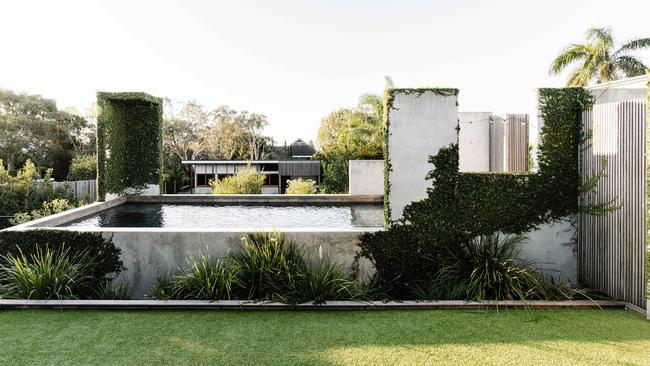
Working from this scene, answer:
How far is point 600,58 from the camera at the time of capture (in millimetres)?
20609

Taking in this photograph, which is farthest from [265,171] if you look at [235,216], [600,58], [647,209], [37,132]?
[647,209]

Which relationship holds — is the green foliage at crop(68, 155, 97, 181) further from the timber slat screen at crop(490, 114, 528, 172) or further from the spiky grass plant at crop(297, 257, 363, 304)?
the timber slat screen at crop(490, 114, 528, 172)

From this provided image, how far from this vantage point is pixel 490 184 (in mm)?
5434

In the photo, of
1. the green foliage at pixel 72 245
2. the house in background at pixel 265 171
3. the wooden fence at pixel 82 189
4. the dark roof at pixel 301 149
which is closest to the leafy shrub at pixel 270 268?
the green foliage at pixel 72 245

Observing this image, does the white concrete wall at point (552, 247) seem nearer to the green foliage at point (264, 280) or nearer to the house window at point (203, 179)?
the green foliage at point (264, 280)

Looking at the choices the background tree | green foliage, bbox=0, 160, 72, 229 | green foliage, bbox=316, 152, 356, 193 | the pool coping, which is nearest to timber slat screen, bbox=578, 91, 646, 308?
the pool coping

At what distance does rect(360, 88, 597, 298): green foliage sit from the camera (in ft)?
17.8

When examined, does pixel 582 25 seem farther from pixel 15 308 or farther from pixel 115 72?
pixel 115 72

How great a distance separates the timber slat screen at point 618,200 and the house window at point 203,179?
28.4 meters

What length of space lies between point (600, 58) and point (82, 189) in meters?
26.8

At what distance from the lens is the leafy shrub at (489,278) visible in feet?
16.2

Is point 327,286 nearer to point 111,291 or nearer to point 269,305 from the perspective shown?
point 269,305

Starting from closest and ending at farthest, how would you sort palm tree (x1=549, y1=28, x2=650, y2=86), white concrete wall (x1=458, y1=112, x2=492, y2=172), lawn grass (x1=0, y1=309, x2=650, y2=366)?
lawn grass (x1=0, y1=309, x2=650, y2=366) → white concrete wall (x1=458, y1=112, x2=492, y2=172) → palm tree (x1=549, y1=28, x2=650, y2=86)

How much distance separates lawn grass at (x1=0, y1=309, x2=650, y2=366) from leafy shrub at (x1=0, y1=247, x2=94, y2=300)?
0.36 meters
